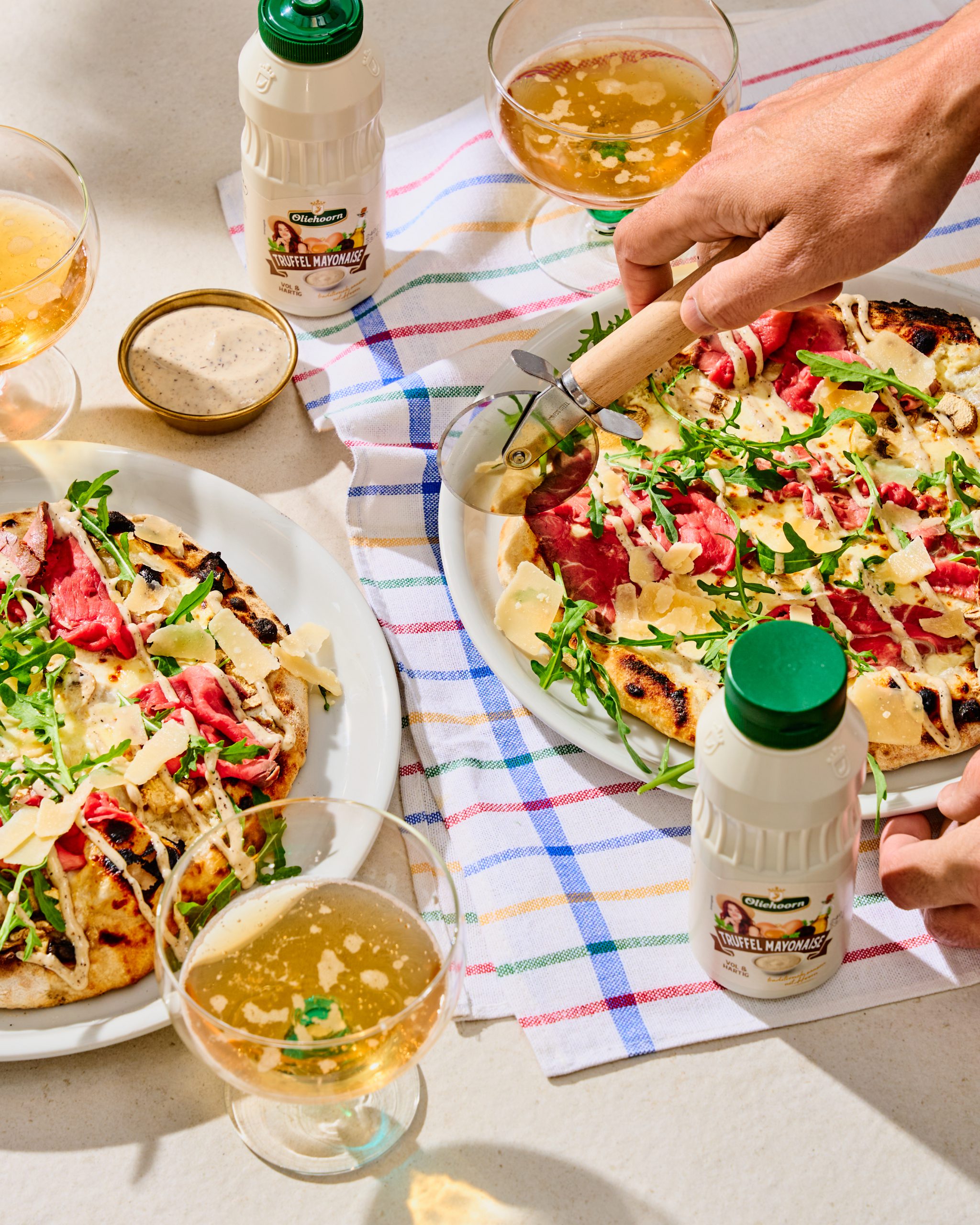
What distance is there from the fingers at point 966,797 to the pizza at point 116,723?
950mm

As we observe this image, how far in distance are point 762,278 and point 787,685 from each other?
0.79 m

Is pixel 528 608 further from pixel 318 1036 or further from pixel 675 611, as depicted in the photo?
pixel 318 1036

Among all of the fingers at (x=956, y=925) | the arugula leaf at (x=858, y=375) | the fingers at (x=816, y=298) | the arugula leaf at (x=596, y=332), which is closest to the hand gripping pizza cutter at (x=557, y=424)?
the fingers at (x=816, y=298)

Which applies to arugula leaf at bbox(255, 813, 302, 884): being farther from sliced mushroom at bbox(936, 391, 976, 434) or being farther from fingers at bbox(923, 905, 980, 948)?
sliced mushroom at bbox(936, 391, 976, 434)

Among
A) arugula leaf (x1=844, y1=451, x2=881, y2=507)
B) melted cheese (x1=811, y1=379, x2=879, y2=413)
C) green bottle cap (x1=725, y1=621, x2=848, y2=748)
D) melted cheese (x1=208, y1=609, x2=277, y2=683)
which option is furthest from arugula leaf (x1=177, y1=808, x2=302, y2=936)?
melted cheese (x1=811, y1=379, x2=879, y2=413)

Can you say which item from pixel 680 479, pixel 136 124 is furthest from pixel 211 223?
pixel 680 479

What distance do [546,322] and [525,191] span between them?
44 cm

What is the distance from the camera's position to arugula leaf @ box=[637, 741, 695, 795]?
6.48 feet

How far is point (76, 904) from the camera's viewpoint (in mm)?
1827

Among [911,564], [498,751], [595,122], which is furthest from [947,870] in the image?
[595,122]

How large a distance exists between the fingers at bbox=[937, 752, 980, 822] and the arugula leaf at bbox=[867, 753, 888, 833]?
9cm

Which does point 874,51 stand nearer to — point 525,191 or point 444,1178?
point 525,191

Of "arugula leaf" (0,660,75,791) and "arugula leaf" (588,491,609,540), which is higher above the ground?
"arugula leaf" (588,491,609,540)

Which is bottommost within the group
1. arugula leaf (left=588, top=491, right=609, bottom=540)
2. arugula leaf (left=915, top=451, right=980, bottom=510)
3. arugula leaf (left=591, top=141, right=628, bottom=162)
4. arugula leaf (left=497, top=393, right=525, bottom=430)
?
arugula leaf (left=588, top=491, right=609, bottom=540)
